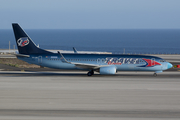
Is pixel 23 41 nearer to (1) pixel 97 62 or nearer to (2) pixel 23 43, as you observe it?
(2) pixel 23 43

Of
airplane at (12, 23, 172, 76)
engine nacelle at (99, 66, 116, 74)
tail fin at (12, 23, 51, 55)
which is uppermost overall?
tail fin at (12, 23, 51, 55)

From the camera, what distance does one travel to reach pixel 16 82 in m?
34.5

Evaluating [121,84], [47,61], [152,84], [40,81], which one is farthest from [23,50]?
[152,84]

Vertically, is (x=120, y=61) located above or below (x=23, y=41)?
below

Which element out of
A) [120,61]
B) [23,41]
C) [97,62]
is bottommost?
[97,62]

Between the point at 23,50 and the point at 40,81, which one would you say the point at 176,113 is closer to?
the point at 40,81

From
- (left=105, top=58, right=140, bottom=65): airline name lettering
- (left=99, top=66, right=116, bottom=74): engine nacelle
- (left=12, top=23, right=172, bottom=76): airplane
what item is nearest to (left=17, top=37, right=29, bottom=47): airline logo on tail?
(left=12, top=23, right=172, bottom=76): airplane

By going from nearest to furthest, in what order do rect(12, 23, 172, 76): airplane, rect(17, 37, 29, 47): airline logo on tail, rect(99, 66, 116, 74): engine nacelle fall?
rect(99, 66, 116, 74): engine nacelle, rect(12, 23, 172, 76): airplane, rect(17, 37, 29, 47): airline logo on tail

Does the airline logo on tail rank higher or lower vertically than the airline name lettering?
higher

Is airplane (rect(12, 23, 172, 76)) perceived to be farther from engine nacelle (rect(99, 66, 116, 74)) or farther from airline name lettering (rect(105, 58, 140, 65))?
engine nacelle (rect(99, 66, 116, 74))

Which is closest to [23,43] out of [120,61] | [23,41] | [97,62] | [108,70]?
[23,41]

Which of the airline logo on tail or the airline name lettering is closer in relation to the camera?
the airline name lettering

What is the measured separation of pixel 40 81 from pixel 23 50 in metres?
9.83

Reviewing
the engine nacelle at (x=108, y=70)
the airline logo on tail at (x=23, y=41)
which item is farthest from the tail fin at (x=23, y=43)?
the engine nacelle at (x=108, y=70)
